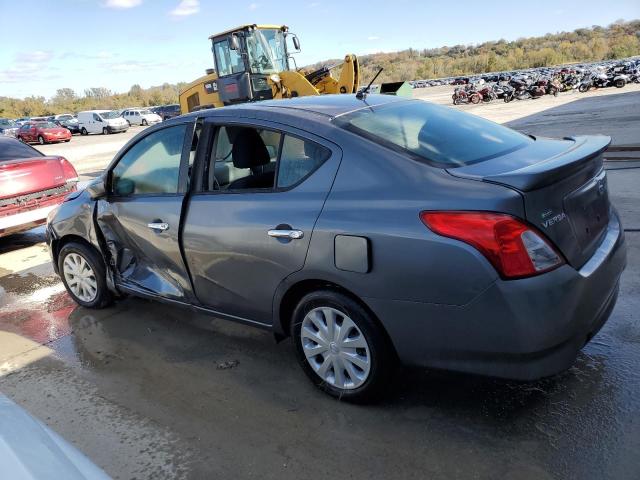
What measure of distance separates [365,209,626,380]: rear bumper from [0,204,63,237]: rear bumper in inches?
231

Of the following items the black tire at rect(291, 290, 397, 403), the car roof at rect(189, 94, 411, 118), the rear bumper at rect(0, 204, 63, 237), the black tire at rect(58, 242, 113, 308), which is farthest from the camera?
the rear bumper at rect(0, 204, 63, 237)

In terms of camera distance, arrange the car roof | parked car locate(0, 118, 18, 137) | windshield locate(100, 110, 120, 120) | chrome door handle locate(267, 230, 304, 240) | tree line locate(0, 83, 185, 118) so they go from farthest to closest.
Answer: tree line locate(0, 83, 185, 118), parked car locate(0, 118, 18, 137), windshield locate(100, 110, 120, 120), the car roof, chrome door handle locate(267, 230, 304, 240)

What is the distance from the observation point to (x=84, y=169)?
16734mm

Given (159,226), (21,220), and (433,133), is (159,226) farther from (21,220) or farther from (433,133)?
(21,220)

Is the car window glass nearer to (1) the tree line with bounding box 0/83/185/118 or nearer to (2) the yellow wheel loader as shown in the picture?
(2) the yellow wheel loader

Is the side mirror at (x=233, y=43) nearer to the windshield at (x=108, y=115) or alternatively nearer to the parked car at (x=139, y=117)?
the windshield at (x=108, y=115)

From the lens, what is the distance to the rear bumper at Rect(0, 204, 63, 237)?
671 centimetres

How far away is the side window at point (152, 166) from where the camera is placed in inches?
147

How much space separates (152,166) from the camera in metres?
3.97

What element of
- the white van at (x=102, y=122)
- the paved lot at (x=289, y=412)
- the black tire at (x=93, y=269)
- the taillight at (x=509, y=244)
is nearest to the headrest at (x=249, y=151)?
the paved lot at (x=289, y=412)

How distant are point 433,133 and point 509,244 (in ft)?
3.43

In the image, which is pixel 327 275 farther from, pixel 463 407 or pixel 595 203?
pixel 595 203

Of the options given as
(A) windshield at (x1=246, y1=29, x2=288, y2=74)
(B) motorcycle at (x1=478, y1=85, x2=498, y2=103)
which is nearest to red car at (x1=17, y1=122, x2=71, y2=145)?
(A) windshield at (x1=246, y1=29, x2=288, y2=74)

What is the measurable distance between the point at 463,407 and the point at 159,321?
268cm
